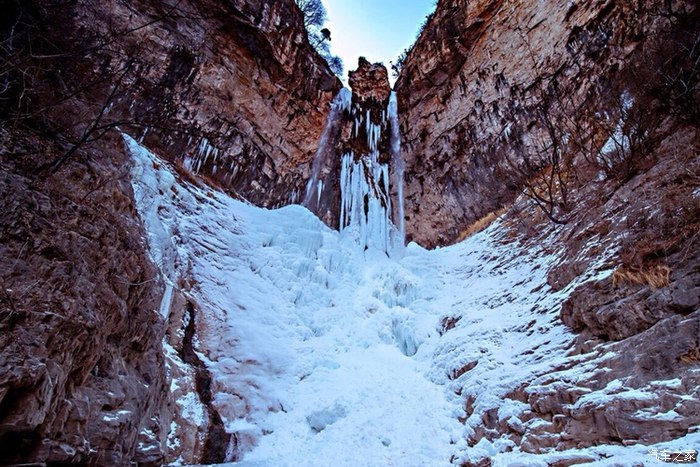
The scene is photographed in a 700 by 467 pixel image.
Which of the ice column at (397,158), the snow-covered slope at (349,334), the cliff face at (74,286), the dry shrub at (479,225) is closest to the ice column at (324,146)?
the ice column at (397,158)

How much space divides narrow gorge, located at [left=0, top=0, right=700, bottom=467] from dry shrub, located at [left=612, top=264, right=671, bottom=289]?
4 centimetres

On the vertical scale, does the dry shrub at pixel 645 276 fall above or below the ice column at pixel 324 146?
below

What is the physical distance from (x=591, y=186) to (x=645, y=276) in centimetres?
368

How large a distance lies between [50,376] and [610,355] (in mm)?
4939

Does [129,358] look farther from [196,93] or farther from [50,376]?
[196,93]

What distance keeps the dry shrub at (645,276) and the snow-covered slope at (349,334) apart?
0.97 metres

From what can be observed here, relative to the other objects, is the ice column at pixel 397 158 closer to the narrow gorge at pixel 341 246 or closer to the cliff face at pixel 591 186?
the narrow gorge at pixel 341 246

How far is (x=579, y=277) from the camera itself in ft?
17.0

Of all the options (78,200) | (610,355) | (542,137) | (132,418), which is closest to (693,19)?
(542,137)

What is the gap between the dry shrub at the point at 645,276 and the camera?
3738 millimetres

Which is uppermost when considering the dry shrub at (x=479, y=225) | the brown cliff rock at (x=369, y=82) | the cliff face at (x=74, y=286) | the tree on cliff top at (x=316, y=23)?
the tree on cliff top at (x=316, y=23)

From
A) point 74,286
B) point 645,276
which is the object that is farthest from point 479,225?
point 74,286

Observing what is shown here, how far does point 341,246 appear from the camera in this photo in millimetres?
11906

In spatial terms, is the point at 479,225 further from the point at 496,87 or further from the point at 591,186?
the point at 591,186
